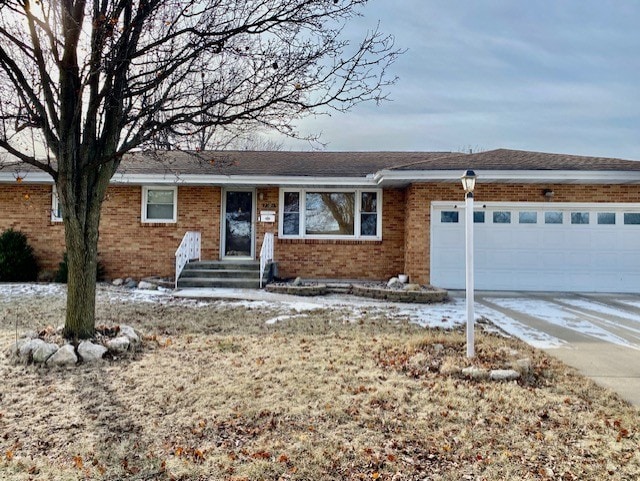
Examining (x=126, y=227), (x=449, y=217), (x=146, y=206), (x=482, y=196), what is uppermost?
(x=482, y=196)

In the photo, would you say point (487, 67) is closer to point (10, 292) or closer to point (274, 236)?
point (274, 236)

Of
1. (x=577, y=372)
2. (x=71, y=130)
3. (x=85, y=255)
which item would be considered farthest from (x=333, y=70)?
(x=577, y=372)

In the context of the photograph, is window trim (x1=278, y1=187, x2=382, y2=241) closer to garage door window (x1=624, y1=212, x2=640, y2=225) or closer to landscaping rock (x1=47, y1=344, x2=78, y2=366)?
Answer: garage door window (x1=624, y1=212, x2=640, y2=225)

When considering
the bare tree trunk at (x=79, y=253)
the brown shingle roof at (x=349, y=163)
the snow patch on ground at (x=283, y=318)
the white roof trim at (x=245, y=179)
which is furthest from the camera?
the white roof trim at (x=245, y=179)

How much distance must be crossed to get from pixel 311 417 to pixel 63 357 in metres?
2.91

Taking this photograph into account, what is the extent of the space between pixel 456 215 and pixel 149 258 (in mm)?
8085

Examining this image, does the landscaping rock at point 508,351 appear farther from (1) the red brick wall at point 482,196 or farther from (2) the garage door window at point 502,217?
(2) the garage door window at point 502,217

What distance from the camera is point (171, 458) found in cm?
273

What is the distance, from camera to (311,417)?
10.8 feet

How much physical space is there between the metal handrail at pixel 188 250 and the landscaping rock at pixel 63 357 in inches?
219

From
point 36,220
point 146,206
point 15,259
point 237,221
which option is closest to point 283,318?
point 237,221

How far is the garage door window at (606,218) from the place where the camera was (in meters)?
10.4

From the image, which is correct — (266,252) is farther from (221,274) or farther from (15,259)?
(15,259)

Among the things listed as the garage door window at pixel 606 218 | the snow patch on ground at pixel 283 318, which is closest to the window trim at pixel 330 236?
the snow patch on ground at pixel 283 318
